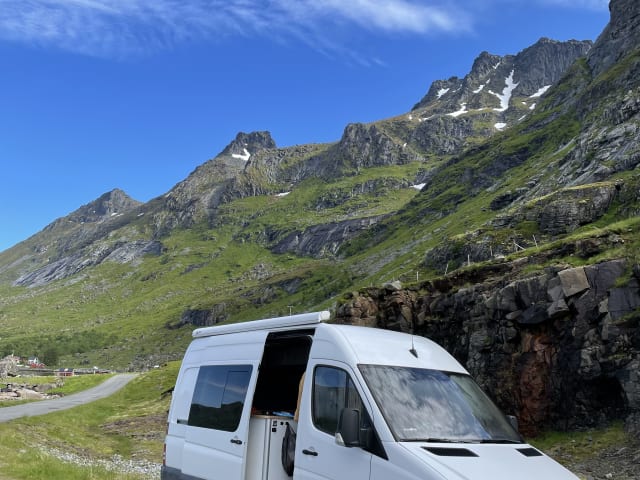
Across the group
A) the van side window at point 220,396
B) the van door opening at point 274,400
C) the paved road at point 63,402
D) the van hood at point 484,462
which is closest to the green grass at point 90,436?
the paved road at point 63,402

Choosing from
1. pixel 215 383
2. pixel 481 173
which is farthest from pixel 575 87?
pixel 215 383

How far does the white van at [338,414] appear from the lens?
6.71 metres

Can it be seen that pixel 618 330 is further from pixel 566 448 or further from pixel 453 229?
pixel 453 229

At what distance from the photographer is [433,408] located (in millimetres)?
7625

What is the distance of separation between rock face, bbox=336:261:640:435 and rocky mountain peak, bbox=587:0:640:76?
154467 mm

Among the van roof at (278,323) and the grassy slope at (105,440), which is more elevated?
the van roof at (278,323)

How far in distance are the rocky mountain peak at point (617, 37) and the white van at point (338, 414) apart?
566ft

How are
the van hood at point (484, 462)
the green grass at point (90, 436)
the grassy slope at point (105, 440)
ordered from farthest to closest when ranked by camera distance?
the grassy slope at point (105, 440)
the green grass at point (90, 436)
the van hood at point (484, 462)

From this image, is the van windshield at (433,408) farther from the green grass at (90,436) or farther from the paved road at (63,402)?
the paved road at (63,402)

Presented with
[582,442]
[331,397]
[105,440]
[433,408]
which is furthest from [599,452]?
[105,440]

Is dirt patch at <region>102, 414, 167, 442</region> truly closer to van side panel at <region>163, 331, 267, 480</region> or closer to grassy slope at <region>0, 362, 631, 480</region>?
grassy slope at <region>0, 362, 631, 480</region>

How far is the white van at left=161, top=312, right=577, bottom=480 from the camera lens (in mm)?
6711

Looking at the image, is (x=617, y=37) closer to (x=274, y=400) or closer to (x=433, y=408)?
(x=274, y=400)

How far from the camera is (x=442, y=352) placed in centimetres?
957
